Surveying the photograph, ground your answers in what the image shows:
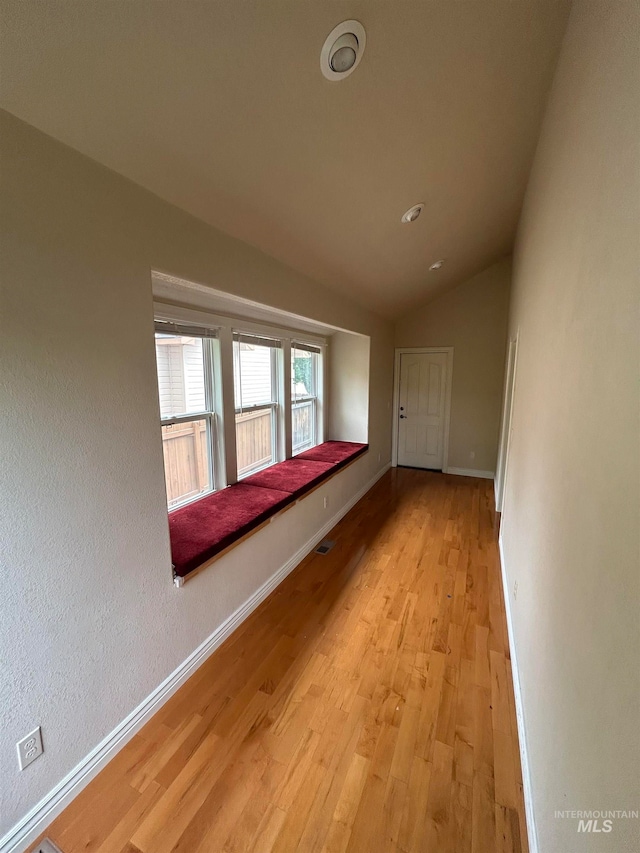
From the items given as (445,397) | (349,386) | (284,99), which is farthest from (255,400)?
(445,397)

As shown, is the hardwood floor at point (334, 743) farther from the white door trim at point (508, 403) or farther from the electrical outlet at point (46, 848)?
the white door trim at point (508, 403)

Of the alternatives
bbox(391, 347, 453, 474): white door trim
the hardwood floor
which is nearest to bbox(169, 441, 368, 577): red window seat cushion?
the hardwood floor

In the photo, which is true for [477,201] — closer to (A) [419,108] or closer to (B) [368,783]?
(A) [419,108]

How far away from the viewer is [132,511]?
1.45m

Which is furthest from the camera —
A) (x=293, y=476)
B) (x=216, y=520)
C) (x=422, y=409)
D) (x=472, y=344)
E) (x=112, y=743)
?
(x=422, y=409)

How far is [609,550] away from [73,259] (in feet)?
5.61

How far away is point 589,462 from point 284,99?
1.48 m

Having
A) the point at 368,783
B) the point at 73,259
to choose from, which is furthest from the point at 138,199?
the point at 368,783

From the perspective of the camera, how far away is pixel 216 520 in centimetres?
214

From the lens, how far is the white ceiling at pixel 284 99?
0.90m

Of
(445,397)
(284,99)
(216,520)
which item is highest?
(284,99)

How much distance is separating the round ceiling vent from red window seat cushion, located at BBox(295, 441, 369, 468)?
280cm

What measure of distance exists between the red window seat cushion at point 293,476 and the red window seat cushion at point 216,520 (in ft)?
0.36

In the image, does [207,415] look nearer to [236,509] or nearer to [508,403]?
[236,509]
